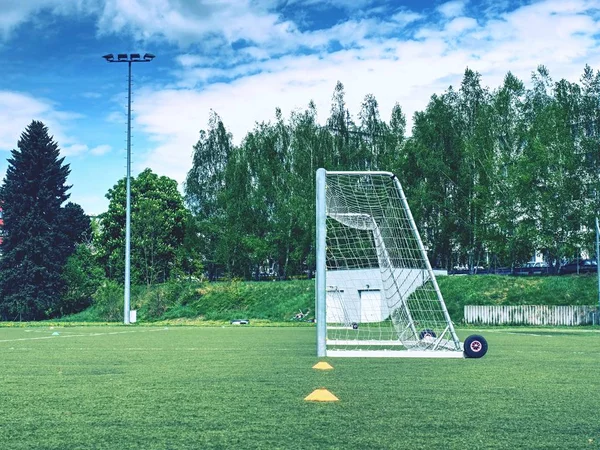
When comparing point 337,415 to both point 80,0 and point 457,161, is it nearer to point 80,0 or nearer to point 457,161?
point 80,0

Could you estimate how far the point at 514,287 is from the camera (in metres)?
36.8

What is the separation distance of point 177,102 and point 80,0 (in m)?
4.13

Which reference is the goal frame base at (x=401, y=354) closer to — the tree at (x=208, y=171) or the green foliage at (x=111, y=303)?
the green foliage at (x=111, y=303)

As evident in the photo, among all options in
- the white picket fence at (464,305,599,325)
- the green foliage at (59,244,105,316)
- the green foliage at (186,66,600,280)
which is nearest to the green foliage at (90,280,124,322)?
the green foliage at (59,244,105,316)

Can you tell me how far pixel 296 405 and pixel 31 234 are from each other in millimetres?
46080

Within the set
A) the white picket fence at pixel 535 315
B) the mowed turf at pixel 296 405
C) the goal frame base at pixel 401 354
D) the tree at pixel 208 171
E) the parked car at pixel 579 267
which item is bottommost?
the white picket fence at pixel 535 315

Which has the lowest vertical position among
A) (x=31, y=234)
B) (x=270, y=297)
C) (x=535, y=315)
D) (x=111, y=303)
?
(x=535, y=315)

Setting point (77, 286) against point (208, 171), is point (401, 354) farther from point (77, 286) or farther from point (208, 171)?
point (208, 171)

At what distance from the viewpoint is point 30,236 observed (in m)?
47.4

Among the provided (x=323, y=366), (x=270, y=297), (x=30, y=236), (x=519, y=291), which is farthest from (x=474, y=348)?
(x=30, y=236)

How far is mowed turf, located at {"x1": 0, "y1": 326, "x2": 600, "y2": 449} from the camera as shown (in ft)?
12.1

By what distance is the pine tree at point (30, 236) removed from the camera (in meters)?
47.3

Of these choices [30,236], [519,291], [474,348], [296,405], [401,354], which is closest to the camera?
[296,405]

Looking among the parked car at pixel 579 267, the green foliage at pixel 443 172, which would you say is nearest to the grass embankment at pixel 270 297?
the green foliage at pixel 443 172
